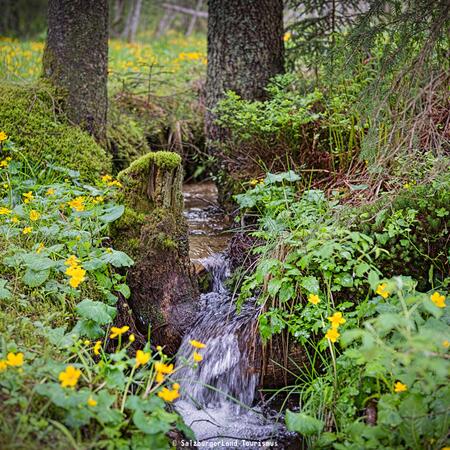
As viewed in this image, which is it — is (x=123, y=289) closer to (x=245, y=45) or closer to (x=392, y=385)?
(x=392, y=385)

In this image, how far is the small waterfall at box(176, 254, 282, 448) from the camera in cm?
338

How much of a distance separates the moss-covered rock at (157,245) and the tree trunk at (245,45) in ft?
6.66

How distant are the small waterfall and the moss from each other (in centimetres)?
204

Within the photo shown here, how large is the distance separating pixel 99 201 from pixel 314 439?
2.34 m

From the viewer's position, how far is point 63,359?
2.84 metres

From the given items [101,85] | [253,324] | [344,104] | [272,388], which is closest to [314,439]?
[272,388]

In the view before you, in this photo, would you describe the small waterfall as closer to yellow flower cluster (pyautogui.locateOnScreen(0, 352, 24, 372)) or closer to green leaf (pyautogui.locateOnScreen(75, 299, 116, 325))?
green leaf (pyautogui.locateOnScreen(75, 299, 116, 325))

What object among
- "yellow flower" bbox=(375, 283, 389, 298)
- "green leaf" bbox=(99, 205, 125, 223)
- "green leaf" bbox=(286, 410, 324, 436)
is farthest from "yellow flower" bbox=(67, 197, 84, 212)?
"yellow flower" bbox=(375, 283, 389, 298)

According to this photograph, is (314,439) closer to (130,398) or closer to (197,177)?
(130,398)

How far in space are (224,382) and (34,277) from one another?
1.49 m

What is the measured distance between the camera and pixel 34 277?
335 centimetres

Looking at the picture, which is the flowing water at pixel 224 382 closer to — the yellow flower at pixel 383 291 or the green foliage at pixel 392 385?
the green foliage at pixel 392 385

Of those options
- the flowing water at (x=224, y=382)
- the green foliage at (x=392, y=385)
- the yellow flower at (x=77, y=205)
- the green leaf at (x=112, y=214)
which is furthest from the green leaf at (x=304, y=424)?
the yellow flower at (x=77, y=205)

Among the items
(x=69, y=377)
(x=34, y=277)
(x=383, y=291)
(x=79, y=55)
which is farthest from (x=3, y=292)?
(x=79, y=55)
